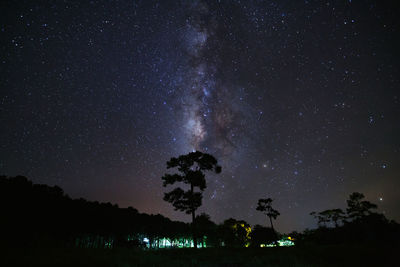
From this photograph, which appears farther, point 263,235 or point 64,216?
point 263,235

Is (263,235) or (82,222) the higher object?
(82,222)

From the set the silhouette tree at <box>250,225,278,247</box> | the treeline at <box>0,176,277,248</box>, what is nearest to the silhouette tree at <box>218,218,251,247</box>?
the treeline at <box>0,176,277,248</box>

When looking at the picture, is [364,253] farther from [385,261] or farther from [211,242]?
[211,242]

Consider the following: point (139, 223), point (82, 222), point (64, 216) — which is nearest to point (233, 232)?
point (139, 223)

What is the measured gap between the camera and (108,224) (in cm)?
5672

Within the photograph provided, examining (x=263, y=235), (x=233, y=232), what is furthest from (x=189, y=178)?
(x=233, y=232)

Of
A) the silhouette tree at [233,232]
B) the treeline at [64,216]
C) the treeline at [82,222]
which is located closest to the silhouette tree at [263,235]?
the treeline at [82,222]

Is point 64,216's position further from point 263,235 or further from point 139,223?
point 263,235

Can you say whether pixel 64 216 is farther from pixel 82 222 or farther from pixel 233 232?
pixel 233 232

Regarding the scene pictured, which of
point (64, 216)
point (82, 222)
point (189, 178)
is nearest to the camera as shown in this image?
point (189, 178)

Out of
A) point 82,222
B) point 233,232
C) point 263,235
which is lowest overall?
point 263,235

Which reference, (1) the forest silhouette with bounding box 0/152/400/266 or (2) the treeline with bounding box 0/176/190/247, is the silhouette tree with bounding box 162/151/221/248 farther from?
(2) the treeline with bounding box 0/176/190/247

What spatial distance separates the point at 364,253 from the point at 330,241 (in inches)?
1089

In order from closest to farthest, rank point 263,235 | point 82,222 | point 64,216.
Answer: point 64,216, point 82,222, point 263,235
